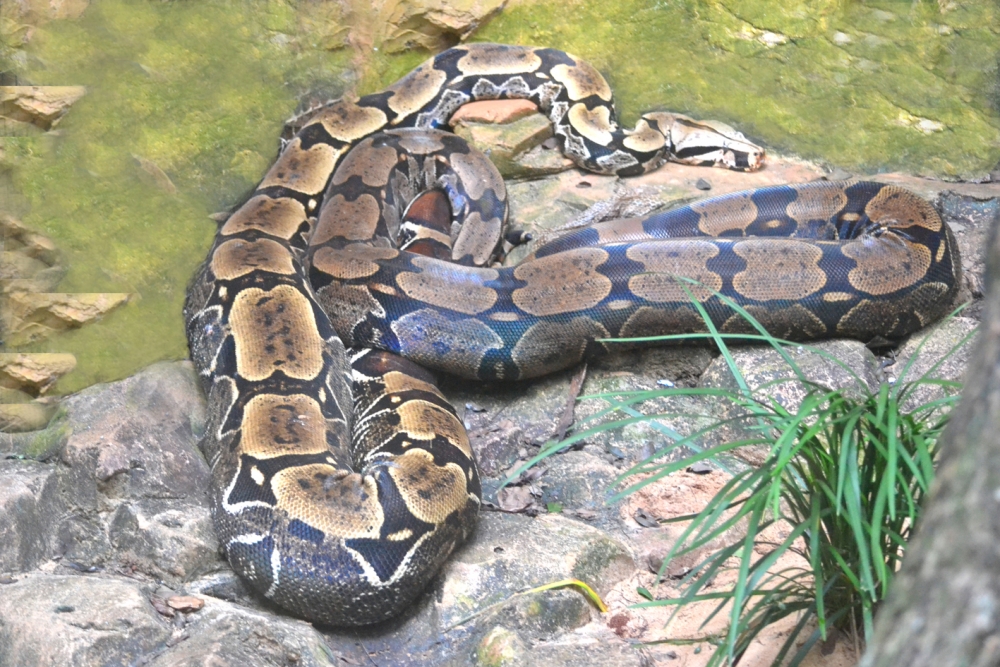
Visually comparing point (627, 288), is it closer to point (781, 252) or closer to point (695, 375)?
point (695, 375)

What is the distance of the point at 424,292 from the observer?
18.2 ft

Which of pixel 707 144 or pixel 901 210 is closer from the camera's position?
pixel 901 210

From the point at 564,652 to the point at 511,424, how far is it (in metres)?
2.09

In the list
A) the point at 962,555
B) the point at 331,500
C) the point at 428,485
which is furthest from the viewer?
the point at 428,485

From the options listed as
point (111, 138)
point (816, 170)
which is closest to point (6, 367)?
point (111, 138)

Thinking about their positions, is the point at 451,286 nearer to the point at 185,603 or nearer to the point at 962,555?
the point at 185,603

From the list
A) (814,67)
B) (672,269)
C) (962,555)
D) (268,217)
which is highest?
(962,555)

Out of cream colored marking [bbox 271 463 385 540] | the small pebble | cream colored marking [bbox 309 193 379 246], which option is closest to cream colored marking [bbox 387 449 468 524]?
cream colored marking [bbox 271 463 385 540]

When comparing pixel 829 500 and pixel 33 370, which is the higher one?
pixel 829 500

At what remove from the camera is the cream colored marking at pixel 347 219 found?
243 inches

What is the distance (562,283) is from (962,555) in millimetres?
4329

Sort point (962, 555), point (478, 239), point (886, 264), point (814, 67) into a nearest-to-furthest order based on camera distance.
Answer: point (962, 555) → point (886, 264) → point (478, 239) → point (814, 67)

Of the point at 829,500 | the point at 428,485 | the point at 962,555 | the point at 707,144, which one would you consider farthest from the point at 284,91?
the point at 962,555

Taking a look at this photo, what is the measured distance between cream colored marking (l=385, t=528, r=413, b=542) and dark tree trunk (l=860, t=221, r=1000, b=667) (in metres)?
2.73
